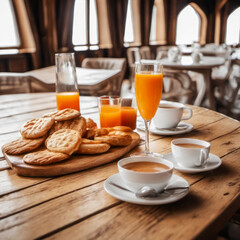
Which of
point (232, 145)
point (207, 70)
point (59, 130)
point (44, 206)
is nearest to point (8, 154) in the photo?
point (59, 130)

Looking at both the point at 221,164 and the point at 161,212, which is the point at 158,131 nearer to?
the point at 221,164

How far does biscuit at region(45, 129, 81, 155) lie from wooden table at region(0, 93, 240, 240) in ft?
0.25

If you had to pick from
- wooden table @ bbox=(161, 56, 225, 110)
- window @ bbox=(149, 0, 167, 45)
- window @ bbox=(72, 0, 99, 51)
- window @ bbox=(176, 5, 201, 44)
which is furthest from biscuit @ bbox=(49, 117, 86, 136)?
window @ bbox=(176, 5, 201, 44)

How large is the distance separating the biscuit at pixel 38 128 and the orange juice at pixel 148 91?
1.00ft

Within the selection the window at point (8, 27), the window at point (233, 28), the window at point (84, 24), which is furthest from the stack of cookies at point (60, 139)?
the window at point (233, 28)

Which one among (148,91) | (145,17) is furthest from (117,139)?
(145,17)

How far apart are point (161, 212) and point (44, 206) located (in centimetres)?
25

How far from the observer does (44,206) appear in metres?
0.63

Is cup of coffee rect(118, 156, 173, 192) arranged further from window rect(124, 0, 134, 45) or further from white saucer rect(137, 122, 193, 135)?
window rect(124, 0, 134, 45)

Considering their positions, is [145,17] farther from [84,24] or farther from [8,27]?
[8,27]

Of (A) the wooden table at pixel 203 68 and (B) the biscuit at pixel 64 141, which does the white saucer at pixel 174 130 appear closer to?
(B) the biscuit at pixel 64 141

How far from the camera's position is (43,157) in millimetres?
802

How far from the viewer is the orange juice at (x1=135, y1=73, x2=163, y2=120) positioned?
3.26ft

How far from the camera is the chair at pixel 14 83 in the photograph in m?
2.89
